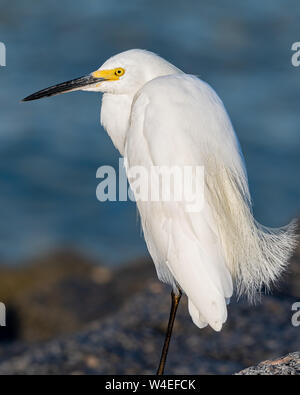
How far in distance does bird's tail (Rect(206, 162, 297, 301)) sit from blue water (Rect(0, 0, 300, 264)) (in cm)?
638

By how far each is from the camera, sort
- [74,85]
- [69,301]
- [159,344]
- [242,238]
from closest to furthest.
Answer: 1. [242,238]
2. [74,85]
3. [159,344]
4. [69,301]

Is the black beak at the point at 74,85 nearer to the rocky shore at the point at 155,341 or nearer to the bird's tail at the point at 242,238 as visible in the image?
the bird's tail at the point at 242,238

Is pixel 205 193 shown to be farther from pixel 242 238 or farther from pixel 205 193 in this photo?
pixel 242 238

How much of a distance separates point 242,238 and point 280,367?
2.47ft

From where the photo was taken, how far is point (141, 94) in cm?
425

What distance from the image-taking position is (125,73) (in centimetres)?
434

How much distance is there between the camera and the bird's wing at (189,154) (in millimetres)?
3936

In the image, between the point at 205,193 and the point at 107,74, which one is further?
the point at 107,74

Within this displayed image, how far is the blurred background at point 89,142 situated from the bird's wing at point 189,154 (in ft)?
8.58

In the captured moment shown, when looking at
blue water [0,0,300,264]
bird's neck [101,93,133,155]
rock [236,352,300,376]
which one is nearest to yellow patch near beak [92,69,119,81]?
bird's neck [101,93,133,155]

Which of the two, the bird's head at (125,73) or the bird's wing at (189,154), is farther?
the bird's head at (125,73)

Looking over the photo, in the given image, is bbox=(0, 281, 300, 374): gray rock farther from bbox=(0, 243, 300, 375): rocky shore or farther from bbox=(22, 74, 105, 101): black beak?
bbox=(22, 74, 105, 101): black beak

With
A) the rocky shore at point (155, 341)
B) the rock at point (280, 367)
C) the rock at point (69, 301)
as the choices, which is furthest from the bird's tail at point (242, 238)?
the rock at point (69, 301)

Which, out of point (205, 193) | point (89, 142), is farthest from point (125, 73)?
point (89, 142)
